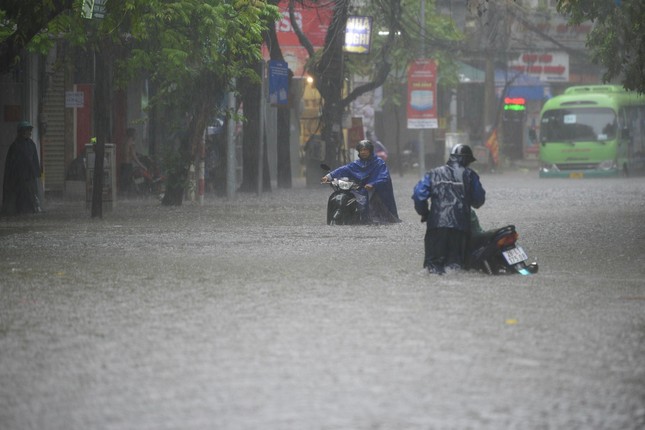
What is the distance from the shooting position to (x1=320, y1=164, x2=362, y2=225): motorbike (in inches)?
885

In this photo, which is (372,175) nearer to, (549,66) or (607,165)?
(607,165)

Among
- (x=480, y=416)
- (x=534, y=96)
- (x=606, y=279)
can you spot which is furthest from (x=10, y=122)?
(x=534, y=96)

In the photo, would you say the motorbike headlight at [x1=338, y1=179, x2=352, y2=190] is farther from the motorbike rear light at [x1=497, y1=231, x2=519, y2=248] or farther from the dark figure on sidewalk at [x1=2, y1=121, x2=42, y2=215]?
the motorbike rear light at [x1=497, y1=231, x2=519, y2=248]

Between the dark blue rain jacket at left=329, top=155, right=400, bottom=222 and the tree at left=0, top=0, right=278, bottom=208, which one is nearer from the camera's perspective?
the dark blue rain jacket at left=329, top=155, right=400, bottom=222

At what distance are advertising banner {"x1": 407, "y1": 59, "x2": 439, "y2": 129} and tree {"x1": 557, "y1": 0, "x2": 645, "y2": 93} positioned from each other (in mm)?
17709

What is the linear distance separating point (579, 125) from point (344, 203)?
29478mm

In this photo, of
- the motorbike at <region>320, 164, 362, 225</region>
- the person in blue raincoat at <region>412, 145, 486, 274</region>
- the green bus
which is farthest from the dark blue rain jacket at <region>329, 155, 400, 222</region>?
the green bus

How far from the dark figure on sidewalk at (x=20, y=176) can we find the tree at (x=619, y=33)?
985cm

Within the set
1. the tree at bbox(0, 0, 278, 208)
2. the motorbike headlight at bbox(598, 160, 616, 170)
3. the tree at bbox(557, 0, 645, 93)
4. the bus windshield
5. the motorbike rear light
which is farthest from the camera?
the bus windshield

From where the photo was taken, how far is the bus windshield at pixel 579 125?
163ft

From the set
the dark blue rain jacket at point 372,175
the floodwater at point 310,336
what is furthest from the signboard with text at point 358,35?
the floodwater at point 310,336

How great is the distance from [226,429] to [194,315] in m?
4.36

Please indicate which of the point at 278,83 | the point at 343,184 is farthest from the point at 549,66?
the point at 343,184

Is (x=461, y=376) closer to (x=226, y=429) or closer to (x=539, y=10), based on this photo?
(x=226, y=429)
